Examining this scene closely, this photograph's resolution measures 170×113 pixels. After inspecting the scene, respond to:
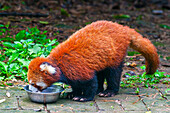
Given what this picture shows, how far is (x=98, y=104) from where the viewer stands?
4.62m

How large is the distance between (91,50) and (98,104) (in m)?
0.86

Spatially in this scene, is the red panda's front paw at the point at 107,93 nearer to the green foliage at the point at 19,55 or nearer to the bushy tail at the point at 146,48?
the bushy tail at the point at 146,48

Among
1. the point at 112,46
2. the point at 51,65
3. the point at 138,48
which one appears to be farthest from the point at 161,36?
the point at 51,65

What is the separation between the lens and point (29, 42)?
629cm

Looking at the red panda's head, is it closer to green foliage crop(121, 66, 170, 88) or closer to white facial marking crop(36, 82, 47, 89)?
white facial marking crop(36, 82, 47, 89)

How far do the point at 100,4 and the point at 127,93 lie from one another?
7789 mm

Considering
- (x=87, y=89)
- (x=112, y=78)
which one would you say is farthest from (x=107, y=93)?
(x=87, y=89)

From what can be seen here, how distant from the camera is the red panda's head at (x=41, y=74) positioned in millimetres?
4398

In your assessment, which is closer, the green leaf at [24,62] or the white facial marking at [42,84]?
the white facial marking at [42,84]

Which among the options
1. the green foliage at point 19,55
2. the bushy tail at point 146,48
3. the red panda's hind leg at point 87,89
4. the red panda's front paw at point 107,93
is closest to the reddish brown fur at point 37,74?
the red panda's hind leg at point 87,89

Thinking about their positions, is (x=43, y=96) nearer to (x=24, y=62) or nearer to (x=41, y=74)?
(x=41, y=74)

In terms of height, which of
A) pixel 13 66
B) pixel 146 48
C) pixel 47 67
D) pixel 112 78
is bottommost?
pixel 112 78

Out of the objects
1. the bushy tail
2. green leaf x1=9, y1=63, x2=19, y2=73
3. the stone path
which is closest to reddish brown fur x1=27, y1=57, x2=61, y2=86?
the stone path

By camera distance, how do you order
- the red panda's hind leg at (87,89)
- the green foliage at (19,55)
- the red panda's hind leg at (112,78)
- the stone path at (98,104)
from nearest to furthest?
1. the stone path at (98,104)
2. the red panda's hind leg at (87,89)
3. the red panda's hind leg at (112,78)
4. the green foliage at (19,55)
